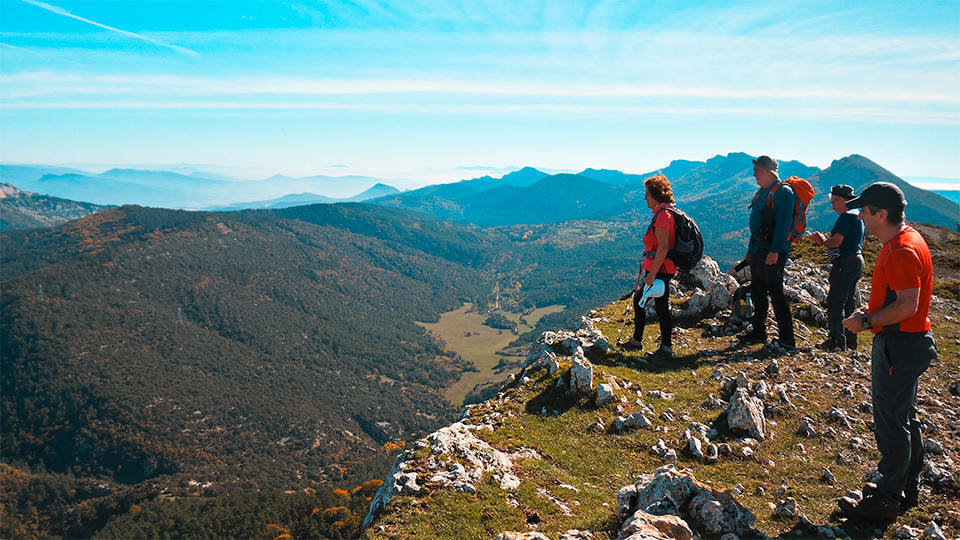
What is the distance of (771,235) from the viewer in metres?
11.3

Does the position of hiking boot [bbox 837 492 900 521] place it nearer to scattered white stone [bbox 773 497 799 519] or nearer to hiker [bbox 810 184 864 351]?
scattered white stone [bbox 773 497 799 519]

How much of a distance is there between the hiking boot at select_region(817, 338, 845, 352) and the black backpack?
5.32m

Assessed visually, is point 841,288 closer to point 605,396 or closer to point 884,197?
point 605,396

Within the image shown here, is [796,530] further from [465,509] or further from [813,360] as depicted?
[813,360]

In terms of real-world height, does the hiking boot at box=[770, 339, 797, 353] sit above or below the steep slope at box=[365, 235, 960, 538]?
above

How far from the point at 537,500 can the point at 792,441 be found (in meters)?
5.30

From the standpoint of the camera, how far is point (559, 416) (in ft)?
34.0

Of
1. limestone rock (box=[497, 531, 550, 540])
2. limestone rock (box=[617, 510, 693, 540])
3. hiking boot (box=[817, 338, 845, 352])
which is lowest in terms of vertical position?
limestone rock (box=[497, 531, 550, 540])

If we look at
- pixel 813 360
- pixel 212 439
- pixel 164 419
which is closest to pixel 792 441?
pixel 813 360

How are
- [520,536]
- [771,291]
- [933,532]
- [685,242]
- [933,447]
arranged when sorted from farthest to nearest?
[771,291] < [685,242] < [933,447] < [520,536] < [933,532]

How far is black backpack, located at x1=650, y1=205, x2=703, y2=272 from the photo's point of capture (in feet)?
35.0

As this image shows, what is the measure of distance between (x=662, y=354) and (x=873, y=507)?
23.2ft

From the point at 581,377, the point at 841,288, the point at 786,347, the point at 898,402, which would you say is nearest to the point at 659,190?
the point at 581,377

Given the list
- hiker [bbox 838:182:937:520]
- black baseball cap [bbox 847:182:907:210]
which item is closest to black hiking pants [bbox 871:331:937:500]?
hiker [bbox 838:182:937:520]
